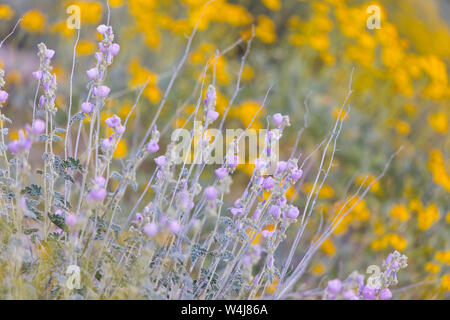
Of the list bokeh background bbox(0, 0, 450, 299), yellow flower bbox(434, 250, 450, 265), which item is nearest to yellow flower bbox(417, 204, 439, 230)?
bokeh background bbox(0, 0, 450, 299)

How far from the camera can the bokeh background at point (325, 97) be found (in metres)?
2.88

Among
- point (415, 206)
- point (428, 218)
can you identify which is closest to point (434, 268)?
point (428, 218)

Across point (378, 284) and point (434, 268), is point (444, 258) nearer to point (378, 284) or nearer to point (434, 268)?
point (434, 268)

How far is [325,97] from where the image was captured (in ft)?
13.2

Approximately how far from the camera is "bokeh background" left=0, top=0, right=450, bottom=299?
9.44 ft

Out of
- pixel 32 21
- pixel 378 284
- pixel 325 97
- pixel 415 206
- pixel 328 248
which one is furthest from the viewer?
pixel 325 97

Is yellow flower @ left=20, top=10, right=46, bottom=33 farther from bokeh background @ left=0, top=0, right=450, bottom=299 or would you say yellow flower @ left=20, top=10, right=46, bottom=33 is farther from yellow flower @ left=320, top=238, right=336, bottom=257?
yellow flower @ left=320, top=238, right=336, bottom=257

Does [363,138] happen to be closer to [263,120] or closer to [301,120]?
[301,120]

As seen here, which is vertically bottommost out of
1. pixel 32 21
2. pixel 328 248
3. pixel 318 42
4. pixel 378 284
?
pixel 328 248

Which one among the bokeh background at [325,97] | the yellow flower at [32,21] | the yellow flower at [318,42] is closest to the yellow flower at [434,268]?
the bokeh background at [325,97]

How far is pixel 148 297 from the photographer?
45.7 inches

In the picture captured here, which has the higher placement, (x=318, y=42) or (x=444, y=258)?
(x=318, y=42)
